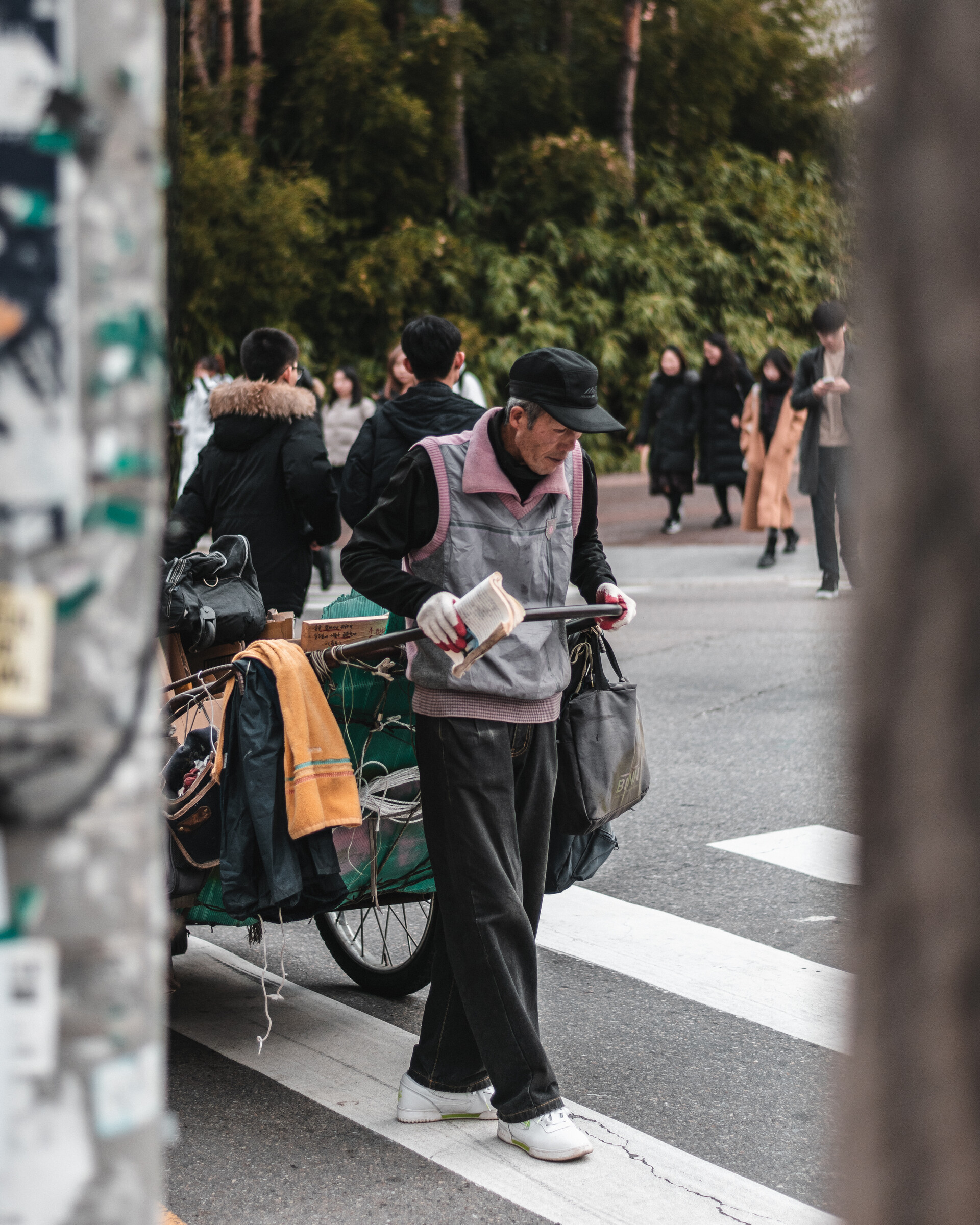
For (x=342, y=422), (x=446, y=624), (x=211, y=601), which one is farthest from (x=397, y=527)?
(x=342, y=422)

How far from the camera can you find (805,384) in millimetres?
11336

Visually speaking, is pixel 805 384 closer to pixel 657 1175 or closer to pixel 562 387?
pixel 562 387

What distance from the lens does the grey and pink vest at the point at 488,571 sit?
371 centimetres

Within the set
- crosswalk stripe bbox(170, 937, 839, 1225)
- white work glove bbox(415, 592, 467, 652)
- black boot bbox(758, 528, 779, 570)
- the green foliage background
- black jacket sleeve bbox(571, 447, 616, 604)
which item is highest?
the green foliage background

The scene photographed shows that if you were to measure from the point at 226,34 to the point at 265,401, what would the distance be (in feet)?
66.9

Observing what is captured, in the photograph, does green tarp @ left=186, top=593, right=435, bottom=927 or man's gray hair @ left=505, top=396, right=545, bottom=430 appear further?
green tarp @ left=186, top=593, right=435, bottom=927

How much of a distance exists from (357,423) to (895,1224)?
1338 centimetres

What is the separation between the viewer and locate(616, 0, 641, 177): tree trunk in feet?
86.9

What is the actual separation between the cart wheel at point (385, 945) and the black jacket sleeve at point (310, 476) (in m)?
1.88

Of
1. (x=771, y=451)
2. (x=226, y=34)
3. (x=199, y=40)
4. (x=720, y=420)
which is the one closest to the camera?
(x=771, y=451)

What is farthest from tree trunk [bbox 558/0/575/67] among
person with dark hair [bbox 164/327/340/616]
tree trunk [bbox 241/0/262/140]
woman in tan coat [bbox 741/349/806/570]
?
person with dark hair [bbox 164/327/340/616]

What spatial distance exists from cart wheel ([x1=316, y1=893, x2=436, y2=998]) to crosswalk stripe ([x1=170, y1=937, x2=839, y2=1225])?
0.14 meters

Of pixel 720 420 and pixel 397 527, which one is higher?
pixel 720 420

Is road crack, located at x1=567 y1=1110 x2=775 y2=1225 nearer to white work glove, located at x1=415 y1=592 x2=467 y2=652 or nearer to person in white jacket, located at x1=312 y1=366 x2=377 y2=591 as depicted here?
white work glove, located at x1=415 y1=592 x2=467 y2=652
